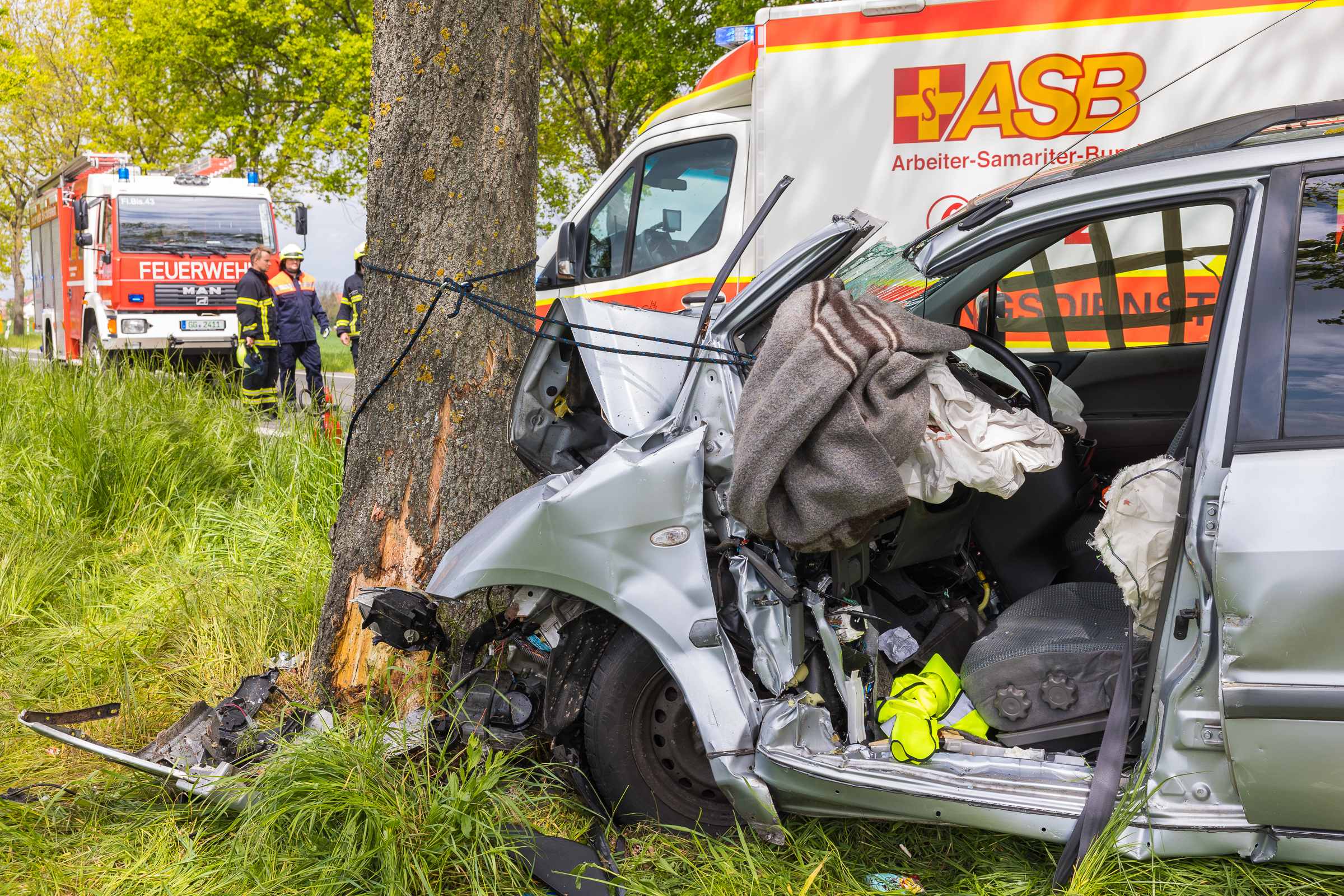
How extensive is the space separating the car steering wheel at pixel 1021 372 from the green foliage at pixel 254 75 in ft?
48.0

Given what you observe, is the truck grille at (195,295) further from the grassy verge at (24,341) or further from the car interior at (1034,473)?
the grassy verge at (24,341)

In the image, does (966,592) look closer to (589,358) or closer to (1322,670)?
(1322,670)

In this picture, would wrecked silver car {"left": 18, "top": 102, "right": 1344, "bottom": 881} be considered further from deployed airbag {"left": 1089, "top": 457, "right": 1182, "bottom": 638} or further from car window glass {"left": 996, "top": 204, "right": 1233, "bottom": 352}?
car window glass {"left": 996, "top": 204, "right": 1233, "bottom": 352}

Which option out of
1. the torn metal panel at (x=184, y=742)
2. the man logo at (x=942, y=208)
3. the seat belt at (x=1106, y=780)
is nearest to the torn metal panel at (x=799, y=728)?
the seat belt at (x=1106, y=780)

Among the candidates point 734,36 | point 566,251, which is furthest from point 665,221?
point 734,36

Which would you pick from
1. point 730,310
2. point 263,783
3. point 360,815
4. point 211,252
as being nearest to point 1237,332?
point 730,310

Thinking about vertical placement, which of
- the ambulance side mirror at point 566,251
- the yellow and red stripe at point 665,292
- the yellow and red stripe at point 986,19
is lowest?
the yellow and red stripe at point 665,292

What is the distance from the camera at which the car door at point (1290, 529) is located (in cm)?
185

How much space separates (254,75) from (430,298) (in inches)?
710

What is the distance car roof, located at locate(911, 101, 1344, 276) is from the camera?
6.72 ft

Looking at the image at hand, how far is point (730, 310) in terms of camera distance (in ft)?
8.28

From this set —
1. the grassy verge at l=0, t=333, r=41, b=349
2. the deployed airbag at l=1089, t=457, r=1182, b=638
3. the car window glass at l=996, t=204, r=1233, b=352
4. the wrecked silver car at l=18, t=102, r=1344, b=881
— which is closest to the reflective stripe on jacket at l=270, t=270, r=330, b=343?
the wrecked silver car at l=18, t=102, r=1344, b=881

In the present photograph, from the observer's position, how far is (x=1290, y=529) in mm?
A: 1847

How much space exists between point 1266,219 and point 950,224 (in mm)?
741
